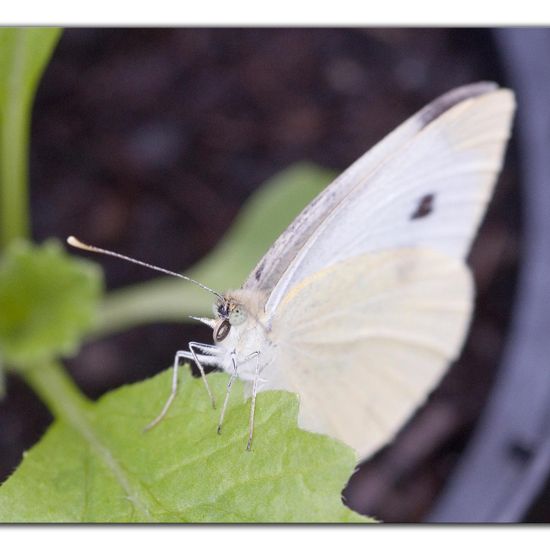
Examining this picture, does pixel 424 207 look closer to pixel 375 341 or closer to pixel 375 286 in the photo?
pixel 375 286

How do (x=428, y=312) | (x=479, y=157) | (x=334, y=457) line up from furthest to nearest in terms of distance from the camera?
(x=428, y=312) → (x=479, y=157) → (x=334, y=457)

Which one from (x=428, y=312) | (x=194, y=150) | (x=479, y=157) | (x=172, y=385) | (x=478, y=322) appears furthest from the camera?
(x=194, y=150)

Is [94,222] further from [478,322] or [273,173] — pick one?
[478,322]

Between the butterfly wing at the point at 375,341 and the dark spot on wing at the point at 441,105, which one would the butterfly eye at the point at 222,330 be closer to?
the butterfly wing at the point at 375,341

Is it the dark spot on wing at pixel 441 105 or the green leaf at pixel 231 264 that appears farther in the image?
the green leaf at pixel 231 264

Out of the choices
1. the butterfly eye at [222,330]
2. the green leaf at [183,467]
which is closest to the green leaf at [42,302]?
the green leaf at [183,467]

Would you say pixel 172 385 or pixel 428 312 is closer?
pixel 172 385

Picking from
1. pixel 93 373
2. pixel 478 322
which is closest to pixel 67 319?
pixel 93 373

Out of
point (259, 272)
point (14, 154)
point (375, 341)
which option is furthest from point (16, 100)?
point (375, 341)
